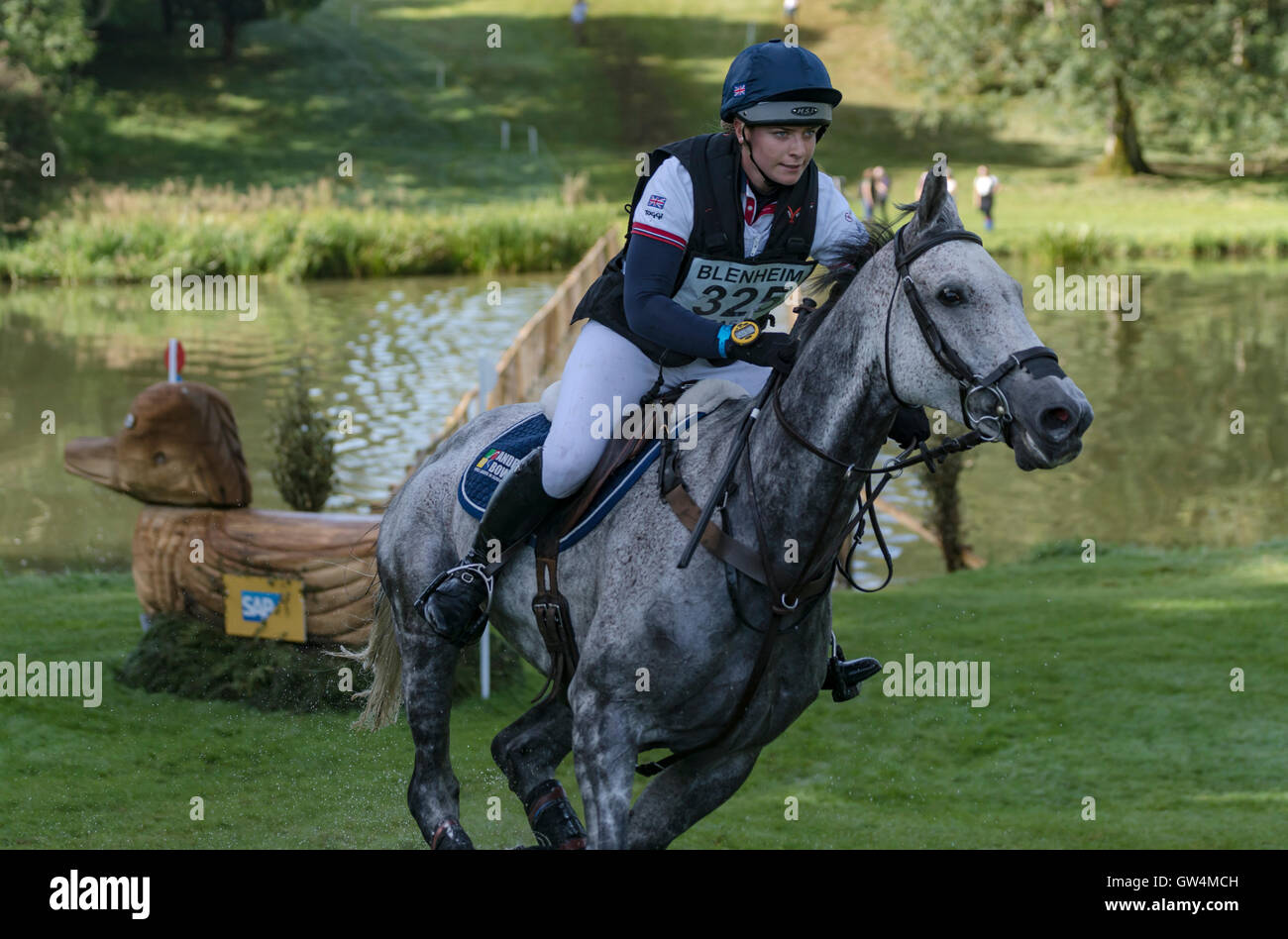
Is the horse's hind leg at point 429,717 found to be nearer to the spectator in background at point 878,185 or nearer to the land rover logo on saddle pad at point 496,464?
the land rover logo on saddle pad at point 496,464

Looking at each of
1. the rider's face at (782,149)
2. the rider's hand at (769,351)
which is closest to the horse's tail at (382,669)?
the rider's hand at (769,351)

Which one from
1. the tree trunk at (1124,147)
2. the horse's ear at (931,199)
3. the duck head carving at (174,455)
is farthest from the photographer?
the tree trunk at (1124,147)

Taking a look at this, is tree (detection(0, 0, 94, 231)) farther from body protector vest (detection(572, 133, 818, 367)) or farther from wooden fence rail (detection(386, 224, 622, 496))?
body protector vest (detection(572, 133, 818, 367))

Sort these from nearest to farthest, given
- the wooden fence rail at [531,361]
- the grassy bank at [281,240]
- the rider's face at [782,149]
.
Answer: the rider's face at [782,149] → the wooden fence rail at [531,361] → the grassy bank at [281,240]

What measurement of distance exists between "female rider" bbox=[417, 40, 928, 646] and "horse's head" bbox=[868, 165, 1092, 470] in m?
0.45

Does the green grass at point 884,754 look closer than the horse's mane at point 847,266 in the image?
No

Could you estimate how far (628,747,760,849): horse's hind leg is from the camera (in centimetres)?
506

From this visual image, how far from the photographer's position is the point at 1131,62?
49031 mm

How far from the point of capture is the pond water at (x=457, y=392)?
53.7 feet

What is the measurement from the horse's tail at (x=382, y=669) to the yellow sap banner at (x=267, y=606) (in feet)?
A: 8.63

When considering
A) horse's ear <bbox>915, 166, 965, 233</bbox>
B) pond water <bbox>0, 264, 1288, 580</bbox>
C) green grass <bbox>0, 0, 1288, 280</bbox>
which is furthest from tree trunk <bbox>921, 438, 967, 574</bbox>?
green grass <bbox>0, 0, 1288, 280</bbox>
